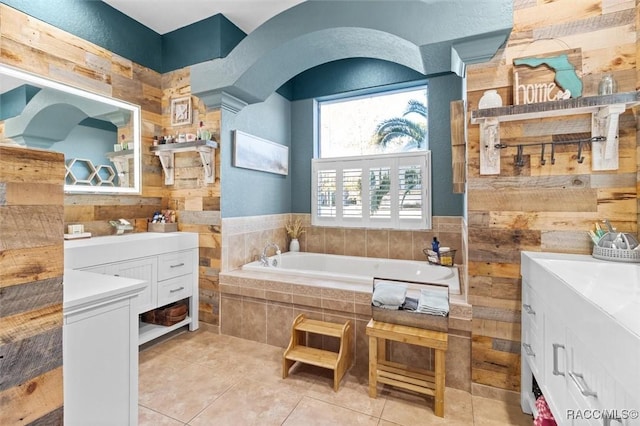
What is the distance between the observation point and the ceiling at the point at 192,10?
2.61 meters

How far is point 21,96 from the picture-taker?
2.09 m

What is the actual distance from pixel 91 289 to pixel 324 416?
53.6 inches

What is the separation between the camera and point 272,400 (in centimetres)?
184

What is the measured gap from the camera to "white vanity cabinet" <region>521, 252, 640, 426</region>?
2.45 feet

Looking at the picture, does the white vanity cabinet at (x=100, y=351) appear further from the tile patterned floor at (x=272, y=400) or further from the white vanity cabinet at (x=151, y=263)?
the white vanity cabinet at (x=151, y=263)

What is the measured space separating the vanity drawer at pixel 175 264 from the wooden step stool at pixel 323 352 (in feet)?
4.03

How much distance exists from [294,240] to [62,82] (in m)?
2.54

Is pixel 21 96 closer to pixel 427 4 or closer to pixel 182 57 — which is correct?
pixel 182 57

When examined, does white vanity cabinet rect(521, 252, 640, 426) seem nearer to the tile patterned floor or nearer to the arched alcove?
the tile patterned floor

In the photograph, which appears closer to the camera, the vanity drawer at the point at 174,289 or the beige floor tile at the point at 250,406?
the beige floor tile at the point at 250,406

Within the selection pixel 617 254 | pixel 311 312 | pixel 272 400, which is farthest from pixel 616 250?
pixel 272 400

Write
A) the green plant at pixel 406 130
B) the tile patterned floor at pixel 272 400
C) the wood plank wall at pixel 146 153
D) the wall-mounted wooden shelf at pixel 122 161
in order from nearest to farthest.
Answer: the tile patterned floor at pixel 272 400
the wood plank wall at pixel 146 153
the wall-mounted wooden shelf at pixel 122 161
the green plant at pixel 406 130

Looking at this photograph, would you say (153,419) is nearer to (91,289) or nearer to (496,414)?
(91,289)

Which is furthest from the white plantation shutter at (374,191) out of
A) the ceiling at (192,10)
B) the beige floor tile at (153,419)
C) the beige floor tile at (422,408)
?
the beige floor tile at (153,419)
